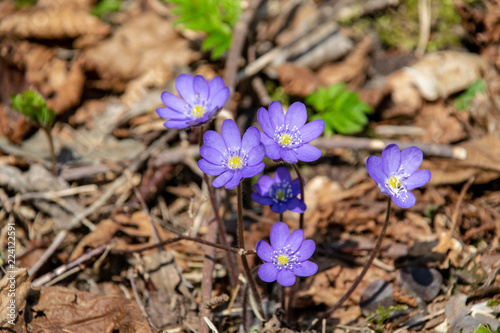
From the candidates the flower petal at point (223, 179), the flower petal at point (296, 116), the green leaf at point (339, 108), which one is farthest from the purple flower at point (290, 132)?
the green leaf at point (339, 108)

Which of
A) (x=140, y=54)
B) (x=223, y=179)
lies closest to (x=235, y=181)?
(x=223, y=179)

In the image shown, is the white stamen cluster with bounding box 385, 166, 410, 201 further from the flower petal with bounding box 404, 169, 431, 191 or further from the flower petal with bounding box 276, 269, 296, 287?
the flower petal with bounding box 276, 269, 296, 287

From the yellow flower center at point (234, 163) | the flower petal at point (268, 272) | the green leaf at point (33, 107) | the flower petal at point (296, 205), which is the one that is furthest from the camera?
the green leaf at point (33, 107)

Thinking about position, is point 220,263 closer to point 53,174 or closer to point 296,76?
point 53,174

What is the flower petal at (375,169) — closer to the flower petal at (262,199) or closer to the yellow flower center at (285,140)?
the yellow flower center at (285,140)

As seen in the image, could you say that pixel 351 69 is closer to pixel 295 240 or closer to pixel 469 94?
pixel 469 94

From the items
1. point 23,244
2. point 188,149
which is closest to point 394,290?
point 188,149

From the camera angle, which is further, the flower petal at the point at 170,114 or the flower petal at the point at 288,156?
the flower petal at the point at 170,114
